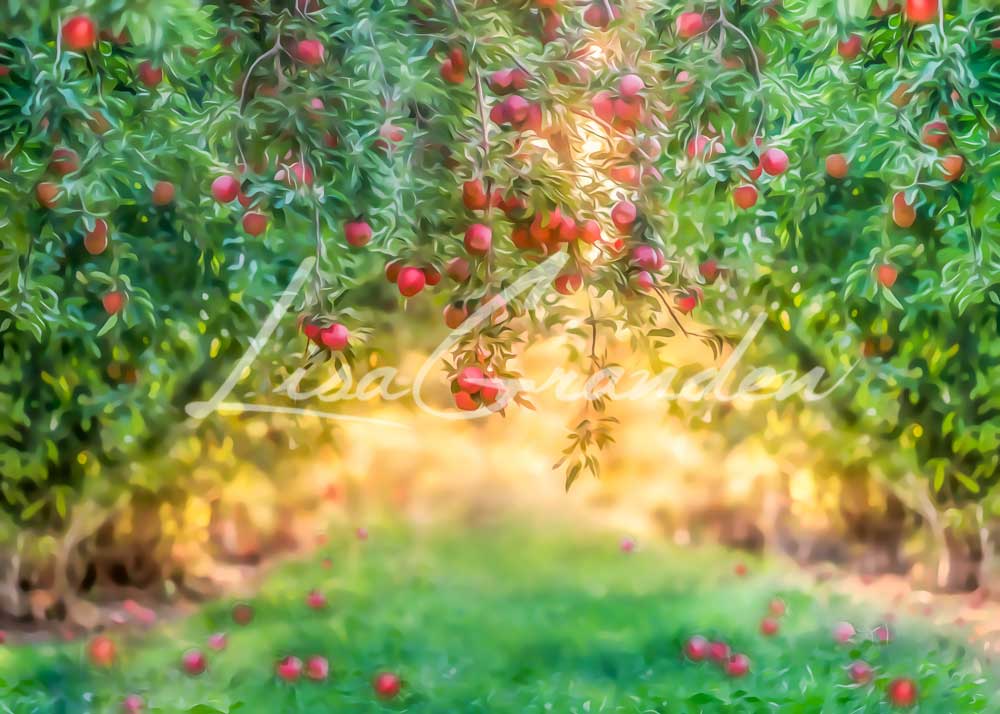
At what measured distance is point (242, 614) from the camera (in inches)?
84.8

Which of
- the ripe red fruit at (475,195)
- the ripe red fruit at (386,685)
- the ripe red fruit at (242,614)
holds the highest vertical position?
the ripe red fruit at (475,195)

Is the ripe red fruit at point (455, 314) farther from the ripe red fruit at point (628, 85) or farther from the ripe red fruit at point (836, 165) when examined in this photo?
the ripe red fruit at point (836, 165)

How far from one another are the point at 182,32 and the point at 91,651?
1314mm

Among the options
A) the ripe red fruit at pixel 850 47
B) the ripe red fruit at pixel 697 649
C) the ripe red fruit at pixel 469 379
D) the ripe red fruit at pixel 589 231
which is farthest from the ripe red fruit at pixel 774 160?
the ripe red fruit at pixel 697 649

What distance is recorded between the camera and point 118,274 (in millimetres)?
2061

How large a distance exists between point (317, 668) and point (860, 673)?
1176 mm

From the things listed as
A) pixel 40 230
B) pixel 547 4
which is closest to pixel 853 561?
pixel 547 4

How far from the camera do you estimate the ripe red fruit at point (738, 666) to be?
220cm

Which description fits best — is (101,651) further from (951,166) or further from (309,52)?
(951,166)

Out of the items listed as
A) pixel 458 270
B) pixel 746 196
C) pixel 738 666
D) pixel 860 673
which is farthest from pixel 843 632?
pixel 458 270

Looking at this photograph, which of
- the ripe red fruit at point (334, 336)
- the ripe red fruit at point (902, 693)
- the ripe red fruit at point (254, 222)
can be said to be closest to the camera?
the ripe red fruit at point (334, 336)

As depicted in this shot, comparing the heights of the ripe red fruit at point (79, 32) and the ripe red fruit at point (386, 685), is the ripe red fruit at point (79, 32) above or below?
above

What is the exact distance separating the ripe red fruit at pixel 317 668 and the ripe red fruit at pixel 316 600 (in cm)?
11

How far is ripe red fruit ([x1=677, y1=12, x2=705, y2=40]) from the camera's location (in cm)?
206
